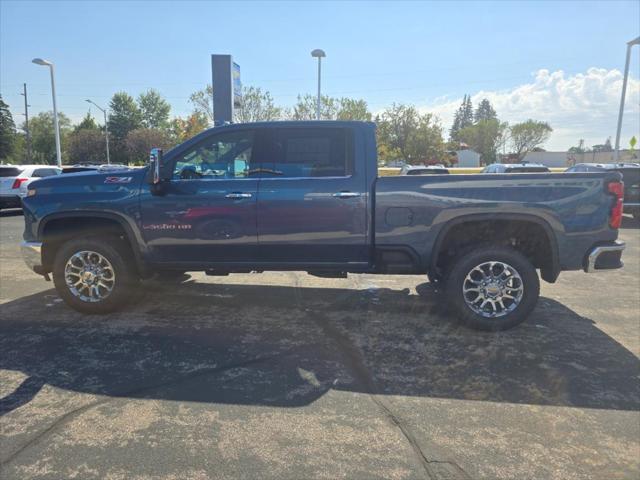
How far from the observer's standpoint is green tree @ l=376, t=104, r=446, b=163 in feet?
159

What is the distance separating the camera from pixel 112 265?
16.3ft

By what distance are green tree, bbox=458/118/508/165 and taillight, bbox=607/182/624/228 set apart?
78237 millimetres

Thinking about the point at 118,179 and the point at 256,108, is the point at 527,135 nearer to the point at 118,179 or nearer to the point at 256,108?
the point at 256,108

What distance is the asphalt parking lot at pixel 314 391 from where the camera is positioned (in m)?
2.66

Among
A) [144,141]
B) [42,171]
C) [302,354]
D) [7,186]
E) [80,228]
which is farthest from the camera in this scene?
[144,141]

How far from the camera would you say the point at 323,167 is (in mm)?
4750

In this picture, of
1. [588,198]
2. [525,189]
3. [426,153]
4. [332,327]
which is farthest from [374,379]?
[426,153]

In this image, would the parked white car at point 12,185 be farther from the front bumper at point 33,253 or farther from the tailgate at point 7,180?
the front bumper at point 33,253

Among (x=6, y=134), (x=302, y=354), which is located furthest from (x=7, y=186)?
(x=6, y=134)

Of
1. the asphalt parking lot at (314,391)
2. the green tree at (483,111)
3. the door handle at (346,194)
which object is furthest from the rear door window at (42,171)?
the green tree at (483,111)

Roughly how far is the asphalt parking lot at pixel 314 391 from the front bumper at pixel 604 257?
0.72 m

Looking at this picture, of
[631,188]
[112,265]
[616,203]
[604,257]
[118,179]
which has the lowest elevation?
[112,265]

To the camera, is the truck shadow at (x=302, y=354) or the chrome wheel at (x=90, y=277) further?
the chrome wheel at (x=90, y=277)

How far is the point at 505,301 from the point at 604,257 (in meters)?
1.01
